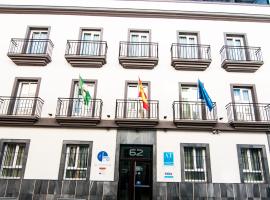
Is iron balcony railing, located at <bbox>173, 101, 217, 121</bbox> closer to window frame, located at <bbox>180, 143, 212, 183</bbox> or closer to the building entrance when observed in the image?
window frame, located at <bbox>180, 143, 212, 183</bbox>

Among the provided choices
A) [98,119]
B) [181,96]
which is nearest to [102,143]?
[98,119]

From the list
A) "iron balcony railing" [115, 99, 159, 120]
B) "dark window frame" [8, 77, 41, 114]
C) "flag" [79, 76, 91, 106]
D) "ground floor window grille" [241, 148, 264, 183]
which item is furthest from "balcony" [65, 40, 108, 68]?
"ground floor window grille" [241, 148, 264, 183]

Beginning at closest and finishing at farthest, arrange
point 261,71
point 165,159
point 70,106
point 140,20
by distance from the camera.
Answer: point 165,159, point 70,106, point 261,71, point 140,20

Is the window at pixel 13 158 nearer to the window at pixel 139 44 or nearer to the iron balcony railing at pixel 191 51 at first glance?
the window at pixel 139 44

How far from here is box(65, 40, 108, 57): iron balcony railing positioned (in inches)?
506

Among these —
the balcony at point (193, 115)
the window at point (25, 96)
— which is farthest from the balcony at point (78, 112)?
the balcony at point (193, 115)

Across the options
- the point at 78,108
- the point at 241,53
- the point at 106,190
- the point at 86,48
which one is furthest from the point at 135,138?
the point at 241,53

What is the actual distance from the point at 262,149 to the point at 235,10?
315 inches

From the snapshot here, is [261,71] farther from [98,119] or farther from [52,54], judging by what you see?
[52,54]

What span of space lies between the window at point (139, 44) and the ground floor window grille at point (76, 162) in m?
5.43

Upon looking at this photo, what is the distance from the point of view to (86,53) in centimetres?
1293

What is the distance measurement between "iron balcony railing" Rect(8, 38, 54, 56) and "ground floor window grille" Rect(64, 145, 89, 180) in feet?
16.9

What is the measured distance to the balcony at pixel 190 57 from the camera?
12476mm

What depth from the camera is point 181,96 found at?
12.3 meters
